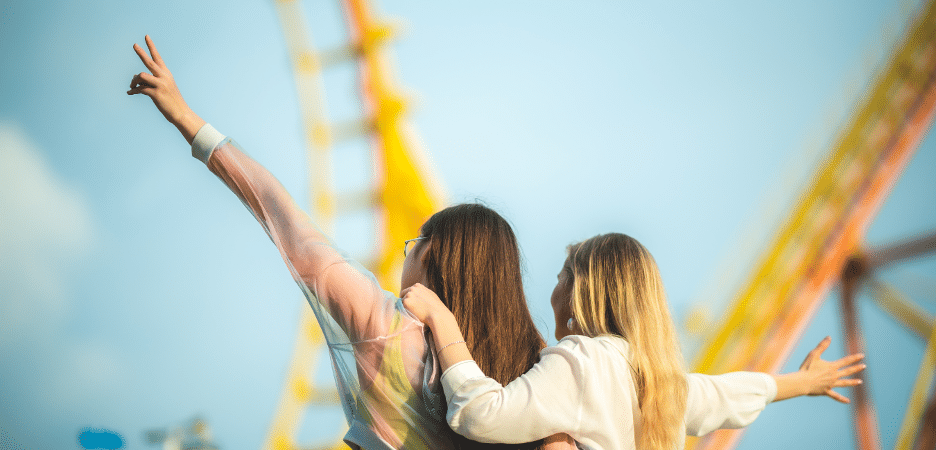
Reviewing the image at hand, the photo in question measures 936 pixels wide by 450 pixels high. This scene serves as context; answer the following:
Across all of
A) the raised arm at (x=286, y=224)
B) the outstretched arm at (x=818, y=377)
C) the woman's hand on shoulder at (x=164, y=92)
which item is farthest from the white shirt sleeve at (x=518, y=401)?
the outstretched arm at (x=818, y=377)

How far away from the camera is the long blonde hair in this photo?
94 centimetres

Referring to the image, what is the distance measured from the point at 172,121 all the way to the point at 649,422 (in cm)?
75

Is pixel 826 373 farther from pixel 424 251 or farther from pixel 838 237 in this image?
pixel 838 237

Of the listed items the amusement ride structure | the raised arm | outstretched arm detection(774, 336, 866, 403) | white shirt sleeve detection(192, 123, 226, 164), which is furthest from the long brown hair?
the amusement ride structure

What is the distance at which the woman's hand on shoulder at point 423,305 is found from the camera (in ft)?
2.68

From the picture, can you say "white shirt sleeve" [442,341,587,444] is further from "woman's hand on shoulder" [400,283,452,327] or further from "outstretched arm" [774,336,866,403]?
"outstretched arm" [774,336,866,403]

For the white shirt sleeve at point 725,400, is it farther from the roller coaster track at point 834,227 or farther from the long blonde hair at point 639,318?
the roller coaster track at point 834,227

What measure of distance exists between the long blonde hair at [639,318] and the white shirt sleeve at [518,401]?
0.15 m

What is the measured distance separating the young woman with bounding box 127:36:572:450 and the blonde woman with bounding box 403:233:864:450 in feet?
0.13

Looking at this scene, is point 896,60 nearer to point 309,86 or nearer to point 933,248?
point 933,248

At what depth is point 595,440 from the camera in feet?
2.82

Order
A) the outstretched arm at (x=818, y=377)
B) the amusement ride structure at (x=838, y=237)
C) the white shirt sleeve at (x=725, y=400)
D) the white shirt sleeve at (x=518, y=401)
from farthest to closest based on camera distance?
the amusement ride structure at (x=838, y=237), the outstretched arm at (x=818, y=377), the white shirt sleeve at (x=725, y=400), the white shirt sleeve at (x=518, y=401)

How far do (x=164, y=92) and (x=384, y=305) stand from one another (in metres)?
0.40

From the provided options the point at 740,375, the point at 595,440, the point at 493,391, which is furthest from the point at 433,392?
the point at 740,375
